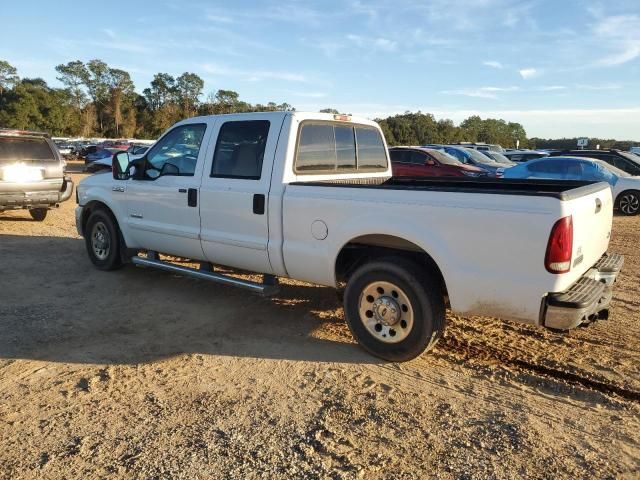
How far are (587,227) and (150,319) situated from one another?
4083mm

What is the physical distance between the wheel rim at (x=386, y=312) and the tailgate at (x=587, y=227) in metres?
1.20

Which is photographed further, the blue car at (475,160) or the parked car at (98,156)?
the parked car at (98,156)

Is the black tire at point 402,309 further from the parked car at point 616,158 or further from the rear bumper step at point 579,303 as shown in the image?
the parked car at point 616,158

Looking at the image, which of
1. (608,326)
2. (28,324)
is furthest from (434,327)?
(28,324)

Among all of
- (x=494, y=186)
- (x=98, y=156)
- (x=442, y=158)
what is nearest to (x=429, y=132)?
(x=98, y=156)

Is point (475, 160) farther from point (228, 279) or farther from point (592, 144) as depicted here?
point (592, 144)

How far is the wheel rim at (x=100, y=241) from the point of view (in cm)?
698

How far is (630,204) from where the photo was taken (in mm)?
13820

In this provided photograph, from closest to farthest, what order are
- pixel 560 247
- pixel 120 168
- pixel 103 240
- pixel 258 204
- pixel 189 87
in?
pixel 560 247 → pixel 258 204 → pixel 120 168 → pixel 103 240 → pixel 189 87

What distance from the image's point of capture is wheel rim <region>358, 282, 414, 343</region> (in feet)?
13.8

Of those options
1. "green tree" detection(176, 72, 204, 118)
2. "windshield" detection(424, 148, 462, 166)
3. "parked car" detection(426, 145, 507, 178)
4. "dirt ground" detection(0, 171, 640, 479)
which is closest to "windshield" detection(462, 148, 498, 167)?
"parked car" detection(426, 145, 507, 178)

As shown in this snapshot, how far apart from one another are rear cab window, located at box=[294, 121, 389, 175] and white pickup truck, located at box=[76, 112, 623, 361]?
0.05ft

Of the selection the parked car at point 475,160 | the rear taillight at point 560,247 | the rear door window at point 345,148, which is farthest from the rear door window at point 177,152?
the parked car at point 475,160

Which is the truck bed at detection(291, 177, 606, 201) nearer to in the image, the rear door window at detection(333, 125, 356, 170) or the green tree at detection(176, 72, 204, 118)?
the rear door window at detection(333, 125, 356, 170)
